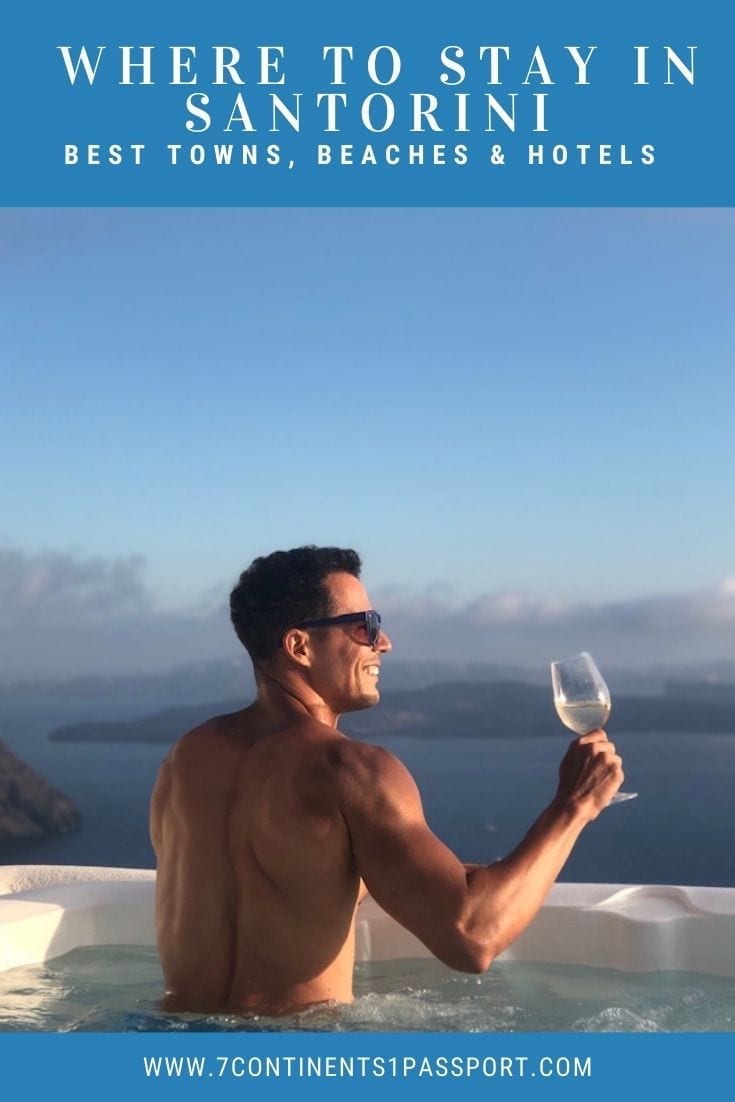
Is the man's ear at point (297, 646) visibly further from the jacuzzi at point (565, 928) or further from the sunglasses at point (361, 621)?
the jacuzzi at point (565, 928)

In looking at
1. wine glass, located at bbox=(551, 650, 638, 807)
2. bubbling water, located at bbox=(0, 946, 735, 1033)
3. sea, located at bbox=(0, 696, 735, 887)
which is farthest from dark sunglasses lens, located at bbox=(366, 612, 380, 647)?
sea, located at bbox=(0, 696, 735, 887)

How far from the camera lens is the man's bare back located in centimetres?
197

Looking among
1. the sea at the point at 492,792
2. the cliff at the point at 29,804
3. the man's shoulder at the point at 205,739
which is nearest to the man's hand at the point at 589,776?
the man's shoulder at the point at 205,739

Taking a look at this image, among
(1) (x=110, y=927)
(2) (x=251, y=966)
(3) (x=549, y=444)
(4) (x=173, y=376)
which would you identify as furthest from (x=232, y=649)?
(2) (x=251, y=966)

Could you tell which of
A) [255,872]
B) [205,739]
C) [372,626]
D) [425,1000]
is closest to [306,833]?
[255,872]

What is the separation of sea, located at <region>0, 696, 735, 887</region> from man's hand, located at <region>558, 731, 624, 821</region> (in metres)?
7.17

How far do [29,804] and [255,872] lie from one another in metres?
7.58

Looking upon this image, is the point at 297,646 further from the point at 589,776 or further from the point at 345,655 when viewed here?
the point at 589,776

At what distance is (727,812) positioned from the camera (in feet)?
30.2

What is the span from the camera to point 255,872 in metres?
2.03

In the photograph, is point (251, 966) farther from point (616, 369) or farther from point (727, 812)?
point (727, 812)

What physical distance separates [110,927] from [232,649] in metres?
5.85

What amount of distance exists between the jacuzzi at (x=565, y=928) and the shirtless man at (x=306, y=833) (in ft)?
3.45

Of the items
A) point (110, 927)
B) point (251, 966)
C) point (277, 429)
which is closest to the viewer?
point (251, 966)
